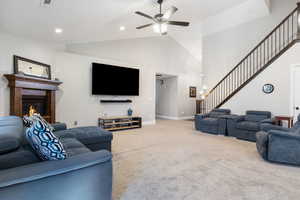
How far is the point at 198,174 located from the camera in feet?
8.11

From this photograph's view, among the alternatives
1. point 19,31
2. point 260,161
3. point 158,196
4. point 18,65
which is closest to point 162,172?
point 158,196

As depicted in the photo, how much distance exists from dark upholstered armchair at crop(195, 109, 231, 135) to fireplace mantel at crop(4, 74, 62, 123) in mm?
4428

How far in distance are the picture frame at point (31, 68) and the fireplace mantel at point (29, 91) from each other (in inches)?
7.7

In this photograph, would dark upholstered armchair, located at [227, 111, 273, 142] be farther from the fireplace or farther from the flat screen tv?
the fireplace

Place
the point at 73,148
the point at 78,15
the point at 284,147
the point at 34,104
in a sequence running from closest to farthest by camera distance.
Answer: the point at 73,148 → the point at 284,147 → the point at 78,15 → the point at 34,104

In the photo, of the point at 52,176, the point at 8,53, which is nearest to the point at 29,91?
the point at 8,53

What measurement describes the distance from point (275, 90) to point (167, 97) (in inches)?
205

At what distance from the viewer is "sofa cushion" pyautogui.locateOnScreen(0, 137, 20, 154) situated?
5.61ft

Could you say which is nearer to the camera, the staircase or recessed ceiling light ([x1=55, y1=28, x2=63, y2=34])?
recessed ceiling light ([x1=55, y1=28, x2=63, y2=34])

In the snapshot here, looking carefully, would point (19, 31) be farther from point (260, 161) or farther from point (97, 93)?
point (260, 161)

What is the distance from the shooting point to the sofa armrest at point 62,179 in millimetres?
1114

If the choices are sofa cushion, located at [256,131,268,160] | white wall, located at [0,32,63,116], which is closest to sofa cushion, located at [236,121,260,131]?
sofa cushion, located at [256,131,268,160]

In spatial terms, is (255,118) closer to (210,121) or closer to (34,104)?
(210,121)

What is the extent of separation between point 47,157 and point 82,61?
451 centimetres
